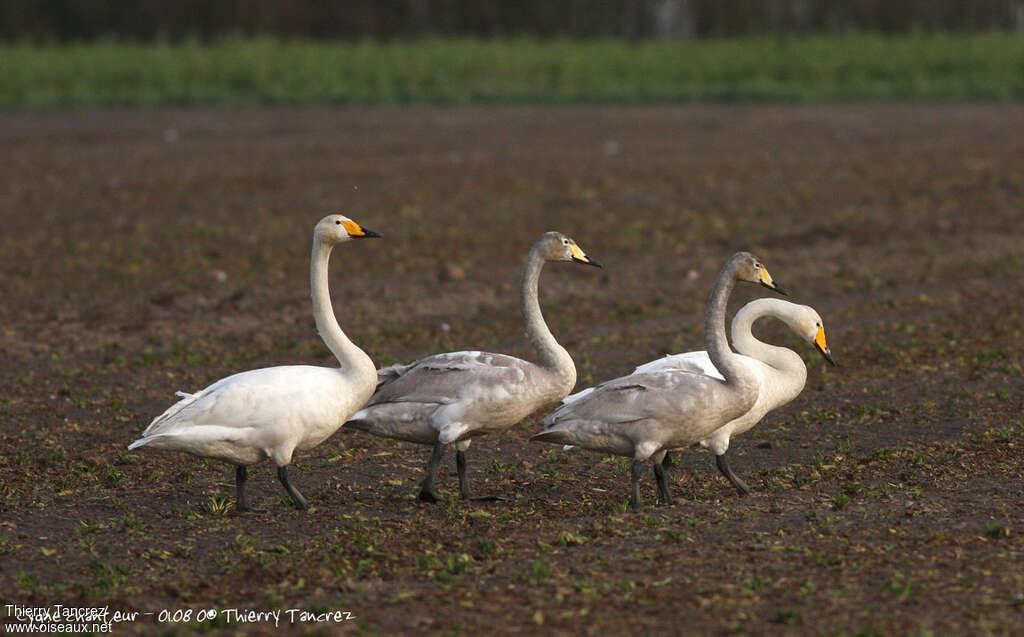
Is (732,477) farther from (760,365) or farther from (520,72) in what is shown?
(520,72)

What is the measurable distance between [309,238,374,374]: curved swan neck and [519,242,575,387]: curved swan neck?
2.84ft

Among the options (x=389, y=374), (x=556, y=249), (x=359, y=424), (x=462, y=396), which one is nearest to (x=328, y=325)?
(x=389, y=374)

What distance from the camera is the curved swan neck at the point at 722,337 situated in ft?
24.5

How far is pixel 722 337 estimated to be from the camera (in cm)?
764

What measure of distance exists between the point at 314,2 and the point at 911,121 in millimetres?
21832

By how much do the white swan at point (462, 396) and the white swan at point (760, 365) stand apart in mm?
209

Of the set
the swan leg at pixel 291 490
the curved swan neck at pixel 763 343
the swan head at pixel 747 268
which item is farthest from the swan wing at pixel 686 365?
the swan leg at pixel 291 490

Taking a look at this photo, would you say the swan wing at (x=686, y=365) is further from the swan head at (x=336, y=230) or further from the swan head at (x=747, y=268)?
the swan head at (x=336, y=230)

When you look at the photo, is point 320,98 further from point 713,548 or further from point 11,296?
point 713,548

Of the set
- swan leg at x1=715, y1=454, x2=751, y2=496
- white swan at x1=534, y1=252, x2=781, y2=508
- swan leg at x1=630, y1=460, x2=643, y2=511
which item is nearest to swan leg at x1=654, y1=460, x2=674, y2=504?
white swan at x1=534, y1=252, x2=781, y2=508

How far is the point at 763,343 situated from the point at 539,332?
1225 mm

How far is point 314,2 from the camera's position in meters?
41.2

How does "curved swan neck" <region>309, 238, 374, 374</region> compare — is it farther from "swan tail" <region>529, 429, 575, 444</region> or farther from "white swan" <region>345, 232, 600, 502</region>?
"swan tail" <region>529, 429, 575, 444</region>

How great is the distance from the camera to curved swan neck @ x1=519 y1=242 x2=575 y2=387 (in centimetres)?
768
